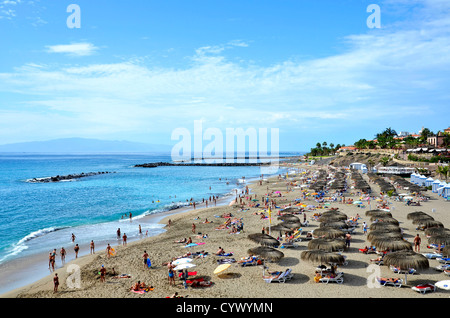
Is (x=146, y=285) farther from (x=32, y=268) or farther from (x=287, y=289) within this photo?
(x=32, y=268)

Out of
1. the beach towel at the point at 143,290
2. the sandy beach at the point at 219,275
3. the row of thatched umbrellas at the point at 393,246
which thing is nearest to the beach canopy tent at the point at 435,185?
the sandy beach at the point at 219,275

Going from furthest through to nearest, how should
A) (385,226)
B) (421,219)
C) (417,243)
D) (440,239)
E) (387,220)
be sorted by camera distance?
(387,220), (421,219), (385,226), (417,243), (440,239)

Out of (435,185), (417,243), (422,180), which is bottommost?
(417,243)

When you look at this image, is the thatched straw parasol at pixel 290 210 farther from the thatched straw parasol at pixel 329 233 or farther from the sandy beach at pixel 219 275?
the thatched straw parasol at pixel 329 233

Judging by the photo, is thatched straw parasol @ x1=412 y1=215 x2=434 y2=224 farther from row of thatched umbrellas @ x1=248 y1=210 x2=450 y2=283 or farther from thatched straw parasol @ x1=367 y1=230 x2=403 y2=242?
thatched straw parasol @ x1=367 y1=230 x2=403 y2=242

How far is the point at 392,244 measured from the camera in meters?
14.9

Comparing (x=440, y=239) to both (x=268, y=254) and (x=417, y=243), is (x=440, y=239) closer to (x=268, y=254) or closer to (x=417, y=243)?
(x=417, y=243)

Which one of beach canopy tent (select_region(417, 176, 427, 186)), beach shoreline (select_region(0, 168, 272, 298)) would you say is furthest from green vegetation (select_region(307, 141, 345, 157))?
beach shoreline (select_region(0, 168, 272, 298))

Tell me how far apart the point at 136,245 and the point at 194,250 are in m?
5.02

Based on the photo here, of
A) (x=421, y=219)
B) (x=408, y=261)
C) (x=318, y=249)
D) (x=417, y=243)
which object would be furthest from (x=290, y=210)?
(x=408, y=261)

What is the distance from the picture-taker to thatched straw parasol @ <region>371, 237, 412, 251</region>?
48.2 ft

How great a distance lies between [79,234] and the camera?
85.0 ft
